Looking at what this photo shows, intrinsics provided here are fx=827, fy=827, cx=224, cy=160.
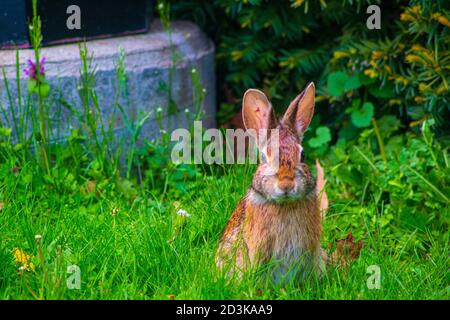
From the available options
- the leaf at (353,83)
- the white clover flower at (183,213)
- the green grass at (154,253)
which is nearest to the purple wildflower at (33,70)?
the green grass at (154,253)

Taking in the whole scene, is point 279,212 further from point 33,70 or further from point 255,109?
point 33,70

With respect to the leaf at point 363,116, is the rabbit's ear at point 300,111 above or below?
above

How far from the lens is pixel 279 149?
3.14 meters

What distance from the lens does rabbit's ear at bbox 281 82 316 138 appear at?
130 inches

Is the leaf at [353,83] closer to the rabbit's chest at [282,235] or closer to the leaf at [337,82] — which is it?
the leaf at [337,82]

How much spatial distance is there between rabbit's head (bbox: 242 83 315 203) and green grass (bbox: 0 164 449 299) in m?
0.39

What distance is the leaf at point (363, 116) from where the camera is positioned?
5059 mm

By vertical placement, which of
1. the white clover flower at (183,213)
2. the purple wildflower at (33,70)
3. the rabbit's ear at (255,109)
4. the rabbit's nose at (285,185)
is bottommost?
the white clover flower at (183,213)

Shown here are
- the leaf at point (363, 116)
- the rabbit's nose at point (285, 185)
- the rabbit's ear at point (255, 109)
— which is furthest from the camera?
the leaf at point (363, 116)

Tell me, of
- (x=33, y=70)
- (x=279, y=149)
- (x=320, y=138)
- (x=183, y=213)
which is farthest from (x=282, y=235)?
→ (x=320, y=138)

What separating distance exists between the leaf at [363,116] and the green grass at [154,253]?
0.86 metres

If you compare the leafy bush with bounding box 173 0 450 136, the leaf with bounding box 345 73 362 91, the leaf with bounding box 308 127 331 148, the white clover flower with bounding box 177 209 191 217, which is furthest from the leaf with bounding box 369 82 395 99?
the white clover flower with bounding box 177 209 191 217

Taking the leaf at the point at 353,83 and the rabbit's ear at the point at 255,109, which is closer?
the rabbit's ear at the point at 255,109

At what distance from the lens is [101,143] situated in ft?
15.7
